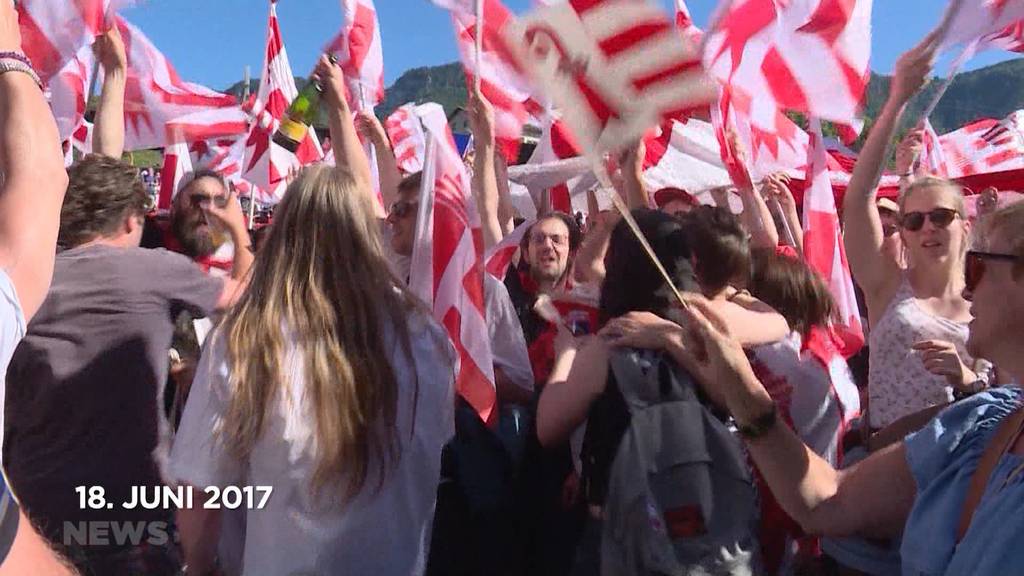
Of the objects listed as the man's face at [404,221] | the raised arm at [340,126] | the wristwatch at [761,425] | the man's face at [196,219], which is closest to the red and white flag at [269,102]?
the man's face at [196,219]

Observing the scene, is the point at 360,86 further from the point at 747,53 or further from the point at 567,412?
the point at 567,412

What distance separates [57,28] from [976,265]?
3278mm

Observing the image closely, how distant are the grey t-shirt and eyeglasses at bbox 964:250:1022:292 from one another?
183 cm

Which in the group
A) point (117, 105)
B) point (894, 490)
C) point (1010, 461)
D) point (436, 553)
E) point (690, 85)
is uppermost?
point (117, 105)

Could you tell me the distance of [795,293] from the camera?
2838mm

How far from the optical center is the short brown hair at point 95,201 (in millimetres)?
2139

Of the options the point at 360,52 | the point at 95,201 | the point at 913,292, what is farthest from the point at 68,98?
the point at 913,292

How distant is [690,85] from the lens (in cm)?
164

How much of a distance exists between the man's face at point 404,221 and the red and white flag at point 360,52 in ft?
5.73

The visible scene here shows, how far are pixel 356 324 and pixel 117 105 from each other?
1751mm

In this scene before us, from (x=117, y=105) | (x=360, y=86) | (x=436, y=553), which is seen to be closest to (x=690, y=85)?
(x=436, y=553)

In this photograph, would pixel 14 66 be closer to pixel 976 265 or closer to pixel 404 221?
pixel 976 265

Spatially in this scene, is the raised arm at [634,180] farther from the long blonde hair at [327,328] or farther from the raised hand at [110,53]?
the raised hand at [110,53]

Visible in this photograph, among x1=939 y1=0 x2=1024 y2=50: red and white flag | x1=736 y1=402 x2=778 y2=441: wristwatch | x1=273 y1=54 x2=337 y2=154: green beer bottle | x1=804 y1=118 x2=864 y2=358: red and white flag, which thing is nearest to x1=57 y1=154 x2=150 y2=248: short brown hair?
x1=736 y1=402 x2=778 y2=441: wristwatch
